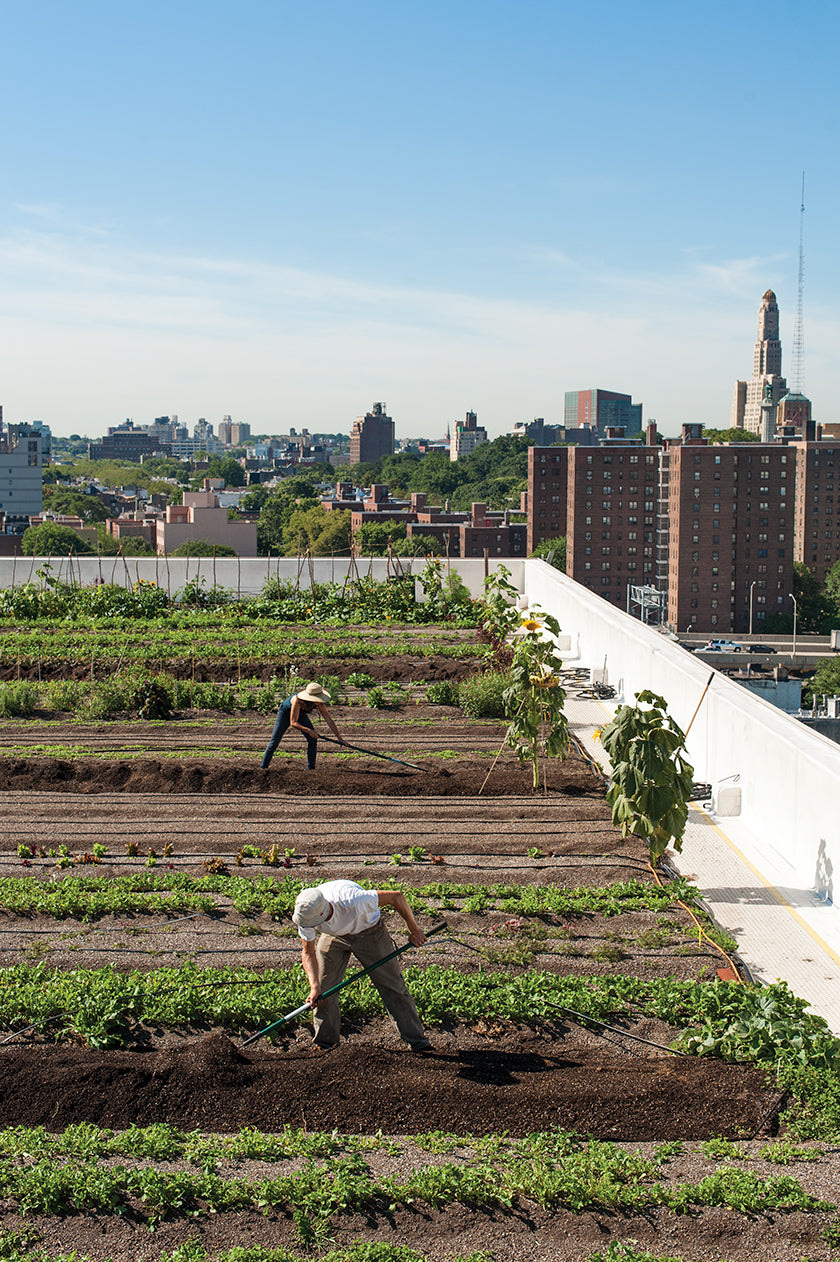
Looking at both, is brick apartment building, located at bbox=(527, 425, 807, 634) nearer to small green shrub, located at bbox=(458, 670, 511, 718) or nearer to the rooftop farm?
small green shrub, located at bbox=(458, 670, 511, 718)

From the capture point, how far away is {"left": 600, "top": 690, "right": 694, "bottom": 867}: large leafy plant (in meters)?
7.65

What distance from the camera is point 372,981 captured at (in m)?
5.59

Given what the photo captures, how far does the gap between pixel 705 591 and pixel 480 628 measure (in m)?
82.6

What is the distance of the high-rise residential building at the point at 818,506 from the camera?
10731 centimetres

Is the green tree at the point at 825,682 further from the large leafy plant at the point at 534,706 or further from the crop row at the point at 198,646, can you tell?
the large leafy plant at the point at 534,706

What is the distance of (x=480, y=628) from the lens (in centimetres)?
1894

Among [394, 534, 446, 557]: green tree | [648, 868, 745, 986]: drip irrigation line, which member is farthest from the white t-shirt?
[394, 534, 446, 557]: green tree

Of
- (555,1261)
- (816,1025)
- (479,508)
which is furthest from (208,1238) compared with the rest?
(479,508)

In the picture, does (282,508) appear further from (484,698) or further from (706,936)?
(706,936)

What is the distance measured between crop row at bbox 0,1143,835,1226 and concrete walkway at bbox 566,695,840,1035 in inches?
61.9

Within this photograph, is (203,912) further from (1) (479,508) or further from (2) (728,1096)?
(1) (479,508)

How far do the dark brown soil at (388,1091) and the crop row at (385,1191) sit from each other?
1.34ft

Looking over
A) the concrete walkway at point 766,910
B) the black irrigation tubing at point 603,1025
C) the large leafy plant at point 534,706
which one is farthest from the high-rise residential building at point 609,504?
the black irrigation tubing at point 603,1025

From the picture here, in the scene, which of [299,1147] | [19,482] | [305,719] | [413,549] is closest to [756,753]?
[305,719]
